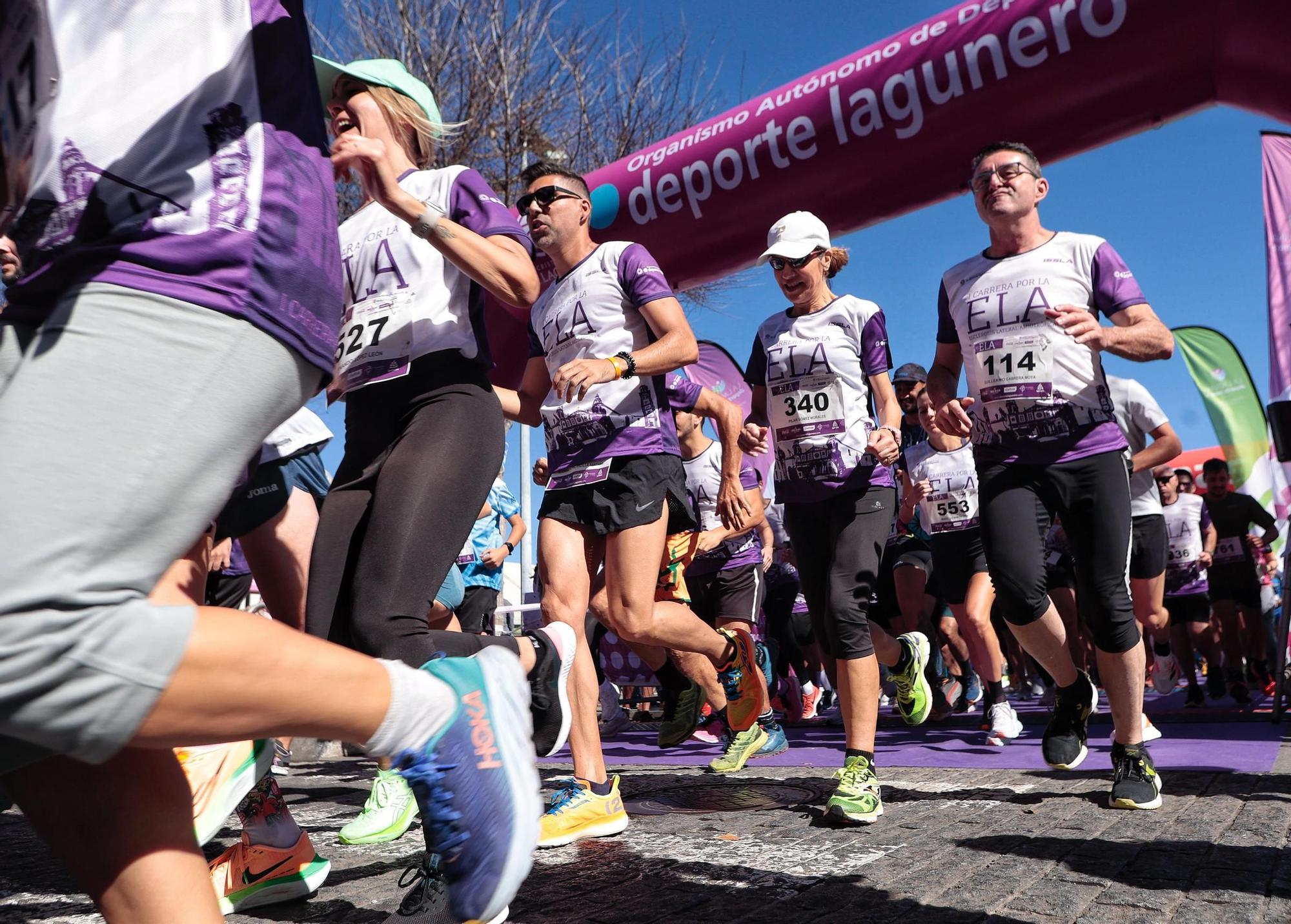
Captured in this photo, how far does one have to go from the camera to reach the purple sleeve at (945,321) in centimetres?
427

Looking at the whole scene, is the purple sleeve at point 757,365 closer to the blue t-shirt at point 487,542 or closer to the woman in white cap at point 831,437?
the woman in white cap at point 831,437

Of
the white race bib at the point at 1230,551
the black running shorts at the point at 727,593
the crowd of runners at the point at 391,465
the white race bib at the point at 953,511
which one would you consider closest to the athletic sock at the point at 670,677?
the crowd of runners at the point at 391,465

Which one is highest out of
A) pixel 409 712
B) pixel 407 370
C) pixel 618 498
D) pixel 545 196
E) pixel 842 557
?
pixel 545 196

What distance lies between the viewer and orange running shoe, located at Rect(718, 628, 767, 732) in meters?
5.11

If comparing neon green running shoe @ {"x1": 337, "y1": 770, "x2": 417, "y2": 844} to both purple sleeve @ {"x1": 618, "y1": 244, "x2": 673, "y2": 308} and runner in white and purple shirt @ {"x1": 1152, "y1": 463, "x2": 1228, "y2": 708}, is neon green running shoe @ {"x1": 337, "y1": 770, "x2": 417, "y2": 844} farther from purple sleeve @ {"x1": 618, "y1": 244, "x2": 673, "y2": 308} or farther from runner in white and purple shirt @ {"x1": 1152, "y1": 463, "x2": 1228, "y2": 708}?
runner in white and purple shirt @ {"x1": 1152, "y1": 463, "x2": 1228, "y2": 708}

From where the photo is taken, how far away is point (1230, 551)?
1022 centimetres

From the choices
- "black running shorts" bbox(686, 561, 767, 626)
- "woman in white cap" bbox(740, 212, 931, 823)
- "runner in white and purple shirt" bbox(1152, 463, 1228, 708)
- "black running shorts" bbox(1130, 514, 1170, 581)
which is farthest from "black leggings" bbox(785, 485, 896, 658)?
"runner in white and purple shirt" bbox(1152, 463, 1228, 708)

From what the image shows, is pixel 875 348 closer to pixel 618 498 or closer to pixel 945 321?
pixel 945 321

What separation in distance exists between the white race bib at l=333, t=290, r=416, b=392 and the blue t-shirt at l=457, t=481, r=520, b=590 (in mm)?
4240

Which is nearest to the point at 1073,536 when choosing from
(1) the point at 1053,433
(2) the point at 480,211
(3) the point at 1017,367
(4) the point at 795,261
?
(1) the point at 1053,433

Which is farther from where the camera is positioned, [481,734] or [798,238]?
[798,238]

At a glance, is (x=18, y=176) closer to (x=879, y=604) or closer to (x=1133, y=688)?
(x=1133, y=688)

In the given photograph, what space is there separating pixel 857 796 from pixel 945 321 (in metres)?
1.93

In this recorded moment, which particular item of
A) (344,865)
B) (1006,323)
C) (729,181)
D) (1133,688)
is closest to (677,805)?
(344,865)
